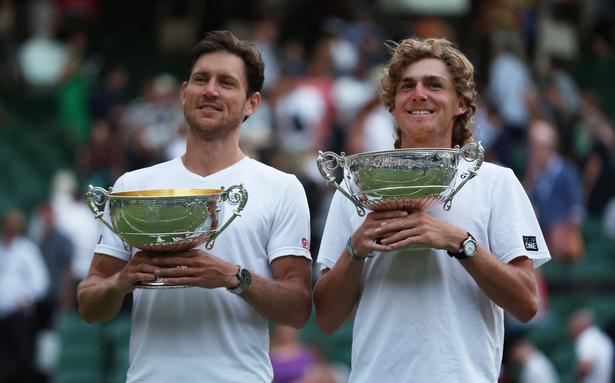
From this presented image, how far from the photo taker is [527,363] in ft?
31.9

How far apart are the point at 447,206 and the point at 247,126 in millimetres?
7903

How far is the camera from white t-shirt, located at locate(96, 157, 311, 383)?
5.05 meters

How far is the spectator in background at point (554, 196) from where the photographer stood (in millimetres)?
12227

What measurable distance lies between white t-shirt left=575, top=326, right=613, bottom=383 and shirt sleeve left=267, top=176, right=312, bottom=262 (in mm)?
5908

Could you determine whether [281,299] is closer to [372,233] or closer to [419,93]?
[372,233]

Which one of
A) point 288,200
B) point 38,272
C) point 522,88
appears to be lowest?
point 38,272

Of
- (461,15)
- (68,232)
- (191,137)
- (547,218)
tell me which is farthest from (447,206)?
(461,15)

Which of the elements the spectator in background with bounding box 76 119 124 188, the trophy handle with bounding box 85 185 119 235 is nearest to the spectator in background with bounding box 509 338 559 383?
the spectator in background with bounding box 76 119 124 188

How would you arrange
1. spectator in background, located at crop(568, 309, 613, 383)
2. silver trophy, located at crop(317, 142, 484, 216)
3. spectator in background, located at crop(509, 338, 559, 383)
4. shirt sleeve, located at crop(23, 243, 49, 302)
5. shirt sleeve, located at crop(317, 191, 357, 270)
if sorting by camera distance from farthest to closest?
shirt sleeve, located at crop(23, 243, 49, 302) < spectator in background, located at crop(568, 309, 613, 383) < spectator in background, located at crop(509, 338, 559, 383) < shirt sleeve, located at crop(317, 191, 357, 270) < silver trophy, located at crop(317, 142, 484, 216)

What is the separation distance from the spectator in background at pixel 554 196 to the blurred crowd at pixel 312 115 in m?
0.01

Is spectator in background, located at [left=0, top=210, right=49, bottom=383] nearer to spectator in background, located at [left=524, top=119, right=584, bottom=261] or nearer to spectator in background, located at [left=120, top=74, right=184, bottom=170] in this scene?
spectator in background, located at [left=120, top=74, right=184, bottom=170]

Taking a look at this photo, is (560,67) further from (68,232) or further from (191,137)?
(191,137)

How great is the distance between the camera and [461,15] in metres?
20.5

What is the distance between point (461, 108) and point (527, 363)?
4938mm
